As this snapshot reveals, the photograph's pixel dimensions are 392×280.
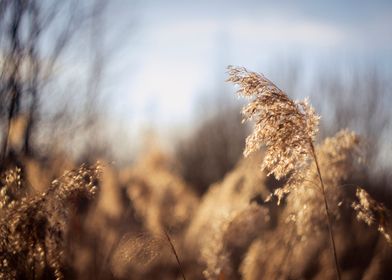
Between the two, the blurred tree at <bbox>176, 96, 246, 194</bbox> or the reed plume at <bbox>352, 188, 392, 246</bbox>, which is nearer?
the reed plume at <bbox>352, 188, 392, 246</bbox>

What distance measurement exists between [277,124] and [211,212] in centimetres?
215

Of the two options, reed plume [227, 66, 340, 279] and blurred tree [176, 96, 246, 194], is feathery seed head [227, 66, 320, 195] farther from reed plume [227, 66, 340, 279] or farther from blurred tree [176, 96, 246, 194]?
blurred tree [176, 96, 246, 194]

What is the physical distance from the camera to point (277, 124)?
235 centimetres

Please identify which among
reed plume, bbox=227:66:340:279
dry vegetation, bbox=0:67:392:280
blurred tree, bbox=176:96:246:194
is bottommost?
blurred tree, bbox=176:96:246:194

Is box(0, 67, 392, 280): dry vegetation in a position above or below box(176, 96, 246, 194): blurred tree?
above

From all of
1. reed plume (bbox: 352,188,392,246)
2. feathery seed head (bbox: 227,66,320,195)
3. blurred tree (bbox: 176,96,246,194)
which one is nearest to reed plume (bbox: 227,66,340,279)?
feathery seed head (bbox: 227,66,320,195)

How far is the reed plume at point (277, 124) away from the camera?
2.34 metres

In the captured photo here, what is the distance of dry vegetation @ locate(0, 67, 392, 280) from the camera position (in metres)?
2.28

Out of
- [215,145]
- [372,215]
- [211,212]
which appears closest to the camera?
[372,215]

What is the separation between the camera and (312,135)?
234 centimetres

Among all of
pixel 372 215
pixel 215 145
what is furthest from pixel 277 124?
pixel 215 145

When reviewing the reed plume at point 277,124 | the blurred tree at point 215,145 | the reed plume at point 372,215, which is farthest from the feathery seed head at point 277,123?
the blurred tree at point 215,145

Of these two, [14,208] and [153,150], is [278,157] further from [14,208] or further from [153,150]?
[153,150]

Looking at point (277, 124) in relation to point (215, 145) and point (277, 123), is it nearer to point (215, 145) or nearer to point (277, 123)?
point (277, 123)
